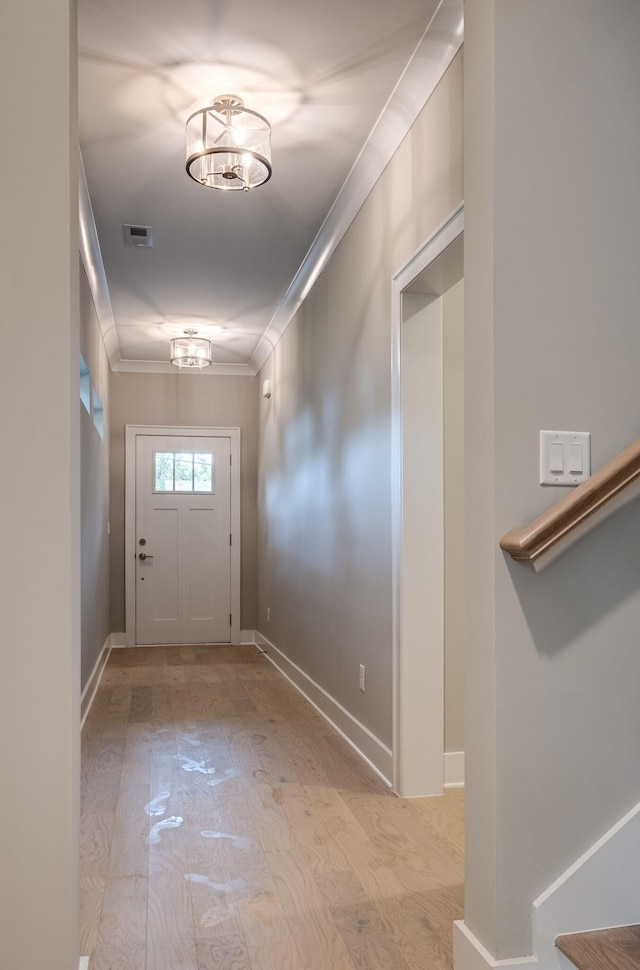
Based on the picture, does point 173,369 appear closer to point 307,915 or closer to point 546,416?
point 307,915

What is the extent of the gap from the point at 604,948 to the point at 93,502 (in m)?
4.33

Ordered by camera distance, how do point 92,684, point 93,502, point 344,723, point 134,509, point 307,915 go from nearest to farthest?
point 307,915, point 344,723, point 92,684, point 93,502, point 134,509

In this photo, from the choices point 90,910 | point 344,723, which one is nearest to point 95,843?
point 90,910

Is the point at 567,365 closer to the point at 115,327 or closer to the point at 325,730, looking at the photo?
the point at 325,730

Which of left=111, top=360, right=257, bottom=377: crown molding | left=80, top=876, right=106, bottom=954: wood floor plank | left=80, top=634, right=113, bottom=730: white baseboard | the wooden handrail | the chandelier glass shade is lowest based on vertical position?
left=80, top=634, right=113, bottom=730: white baseboard

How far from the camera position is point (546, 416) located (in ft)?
5.80

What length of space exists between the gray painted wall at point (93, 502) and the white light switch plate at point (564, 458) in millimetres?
3081

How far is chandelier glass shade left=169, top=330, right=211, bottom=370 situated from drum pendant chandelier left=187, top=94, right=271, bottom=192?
2.96 meters

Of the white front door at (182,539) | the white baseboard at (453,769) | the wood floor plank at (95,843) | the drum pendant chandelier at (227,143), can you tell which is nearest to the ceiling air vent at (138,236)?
the drum pendant chandelier at (227,143)

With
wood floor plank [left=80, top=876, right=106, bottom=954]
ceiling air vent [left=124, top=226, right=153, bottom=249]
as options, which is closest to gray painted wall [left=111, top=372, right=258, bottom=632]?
ceiling air vent [left=124, top=226, right=153, bottom=249]

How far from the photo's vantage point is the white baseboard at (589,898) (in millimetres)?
1692

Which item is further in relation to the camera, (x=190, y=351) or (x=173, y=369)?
(x=173, y=369)

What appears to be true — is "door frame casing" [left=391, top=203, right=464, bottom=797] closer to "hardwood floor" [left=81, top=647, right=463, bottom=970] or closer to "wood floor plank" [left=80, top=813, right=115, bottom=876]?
"hardwood floor" [left=81, top=647, right=463, bottom=970]

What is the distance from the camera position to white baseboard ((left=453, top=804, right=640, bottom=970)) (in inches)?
66.6
